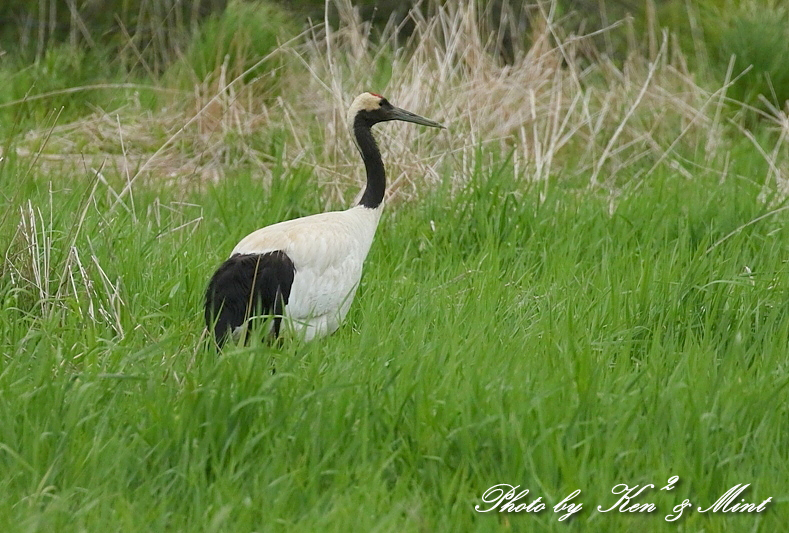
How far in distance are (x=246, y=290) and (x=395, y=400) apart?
1.03 metres

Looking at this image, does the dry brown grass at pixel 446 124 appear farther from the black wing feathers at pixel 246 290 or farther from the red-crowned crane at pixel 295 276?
the black wing feathers at pixel 246 290

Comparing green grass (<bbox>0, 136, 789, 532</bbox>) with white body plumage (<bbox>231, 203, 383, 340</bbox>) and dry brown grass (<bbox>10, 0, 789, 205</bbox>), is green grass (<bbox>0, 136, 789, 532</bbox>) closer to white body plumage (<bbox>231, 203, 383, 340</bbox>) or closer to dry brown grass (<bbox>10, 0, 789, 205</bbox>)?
white body plumage (<bbox>231, 203, 383, 340</bbox>)

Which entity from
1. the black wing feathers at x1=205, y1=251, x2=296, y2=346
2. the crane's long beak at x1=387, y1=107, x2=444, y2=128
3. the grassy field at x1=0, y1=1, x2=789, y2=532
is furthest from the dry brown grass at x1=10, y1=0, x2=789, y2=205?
the black wing feathers at x1=205, y1=251, x2=296, y2=346

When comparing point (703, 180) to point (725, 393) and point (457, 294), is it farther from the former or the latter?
point (725, 393)

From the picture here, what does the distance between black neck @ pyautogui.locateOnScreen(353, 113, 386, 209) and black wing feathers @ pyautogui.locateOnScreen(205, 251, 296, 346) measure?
2.56 feet

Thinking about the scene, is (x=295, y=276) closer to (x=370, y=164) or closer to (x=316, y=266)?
(x=316, y=266)

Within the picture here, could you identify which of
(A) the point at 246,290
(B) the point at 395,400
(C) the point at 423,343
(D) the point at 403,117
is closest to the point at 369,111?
(D) the point at 403,117

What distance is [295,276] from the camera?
14.3 feet

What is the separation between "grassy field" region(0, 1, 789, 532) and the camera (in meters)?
3.04

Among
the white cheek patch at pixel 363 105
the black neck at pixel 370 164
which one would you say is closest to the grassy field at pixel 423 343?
the black neck at pixel 370 164

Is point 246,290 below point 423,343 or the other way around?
the other way around

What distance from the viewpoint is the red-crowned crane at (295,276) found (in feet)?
13.4

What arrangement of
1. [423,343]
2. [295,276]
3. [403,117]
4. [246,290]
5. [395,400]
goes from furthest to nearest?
[403,117], [295,276], [246,290], [423,343], [395,400]

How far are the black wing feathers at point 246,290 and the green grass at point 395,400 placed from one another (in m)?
0.14
